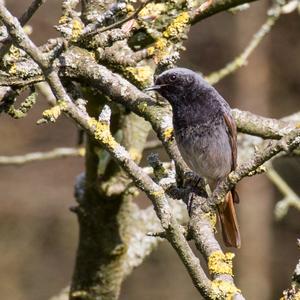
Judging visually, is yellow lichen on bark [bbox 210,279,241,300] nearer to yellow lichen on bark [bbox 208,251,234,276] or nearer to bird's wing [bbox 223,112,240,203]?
yellow lichen on bark [bbox 208,251,234,276]

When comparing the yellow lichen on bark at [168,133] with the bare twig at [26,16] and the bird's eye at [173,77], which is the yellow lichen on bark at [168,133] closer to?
the bird's eye at [173,77]

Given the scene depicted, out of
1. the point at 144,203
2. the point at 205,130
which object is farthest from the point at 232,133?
the point at 144,203

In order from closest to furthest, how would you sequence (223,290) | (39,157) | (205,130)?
(223,290), (205,130), (39,157)

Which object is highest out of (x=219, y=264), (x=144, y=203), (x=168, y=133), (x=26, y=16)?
(x=144, y=203)

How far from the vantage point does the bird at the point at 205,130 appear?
3.76 meters

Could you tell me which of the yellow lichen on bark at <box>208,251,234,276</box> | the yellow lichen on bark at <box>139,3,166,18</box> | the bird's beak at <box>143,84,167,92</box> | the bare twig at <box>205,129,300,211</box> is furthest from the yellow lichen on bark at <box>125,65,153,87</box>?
the yellow lichen on bark at <box>208,251,234,276</box>

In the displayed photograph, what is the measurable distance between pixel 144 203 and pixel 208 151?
829 cm

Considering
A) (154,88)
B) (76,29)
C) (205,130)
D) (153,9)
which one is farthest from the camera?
(205,130)

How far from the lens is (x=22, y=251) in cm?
1259

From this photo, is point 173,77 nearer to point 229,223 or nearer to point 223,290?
point 229,223

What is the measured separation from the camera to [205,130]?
397 cm

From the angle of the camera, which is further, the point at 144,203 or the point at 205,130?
the point at 144,203

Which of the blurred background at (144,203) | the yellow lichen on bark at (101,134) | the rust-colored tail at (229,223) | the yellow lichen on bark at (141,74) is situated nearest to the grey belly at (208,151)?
the rust-colored tail at (229,223)

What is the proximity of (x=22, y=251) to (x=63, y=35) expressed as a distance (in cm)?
977
